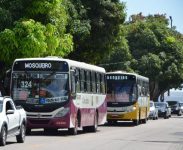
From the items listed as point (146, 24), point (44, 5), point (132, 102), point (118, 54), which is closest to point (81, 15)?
Result: point (132, 102)

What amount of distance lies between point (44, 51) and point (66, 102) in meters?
4.67

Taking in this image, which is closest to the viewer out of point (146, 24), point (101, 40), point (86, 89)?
point (86, 89)

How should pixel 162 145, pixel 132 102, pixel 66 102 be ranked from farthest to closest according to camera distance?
1. pixel 132 102
2. pixel 66 102
3. pixel 162 145

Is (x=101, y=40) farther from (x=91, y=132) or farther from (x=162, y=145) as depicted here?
(x=162, y=145)

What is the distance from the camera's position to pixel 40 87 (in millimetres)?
26453

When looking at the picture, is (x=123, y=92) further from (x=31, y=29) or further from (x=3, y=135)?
(x=3, y=135)

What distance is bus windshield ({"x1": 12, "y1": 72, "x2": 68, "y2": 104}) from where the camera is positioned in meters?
26.4

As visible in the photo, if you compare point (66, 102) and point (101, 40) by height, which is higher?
point (101, 40)

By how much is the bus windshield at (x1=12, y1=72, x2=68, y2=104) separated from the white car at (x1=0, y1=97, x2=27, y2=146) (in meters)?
4.16

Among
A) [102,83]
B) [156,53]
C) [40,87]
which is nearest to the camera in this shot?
[40,87]

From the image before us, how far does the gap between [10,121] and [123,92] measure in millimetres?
19971

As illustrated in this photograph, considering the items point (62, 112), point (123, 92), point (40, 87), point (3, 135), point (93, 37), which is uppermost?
point (93, 37)

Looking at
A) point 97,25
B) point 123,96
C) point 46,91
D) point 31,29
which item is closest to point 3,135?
point 46,91

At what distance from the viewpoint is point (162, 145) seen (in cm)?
2306
